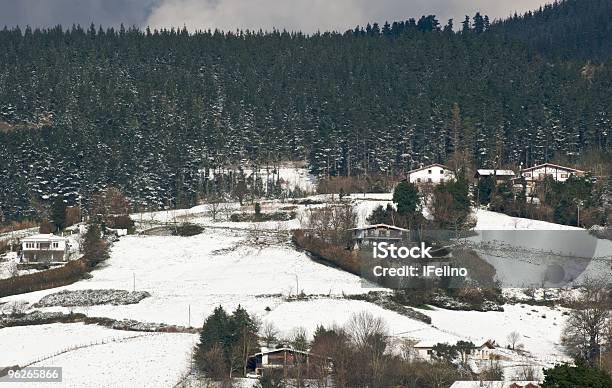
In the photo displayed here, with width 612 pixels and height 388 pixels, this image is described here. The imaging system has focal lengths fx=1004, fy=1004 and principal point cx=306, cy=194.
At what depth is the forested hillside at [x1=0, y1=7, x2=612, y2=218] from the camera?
106 meters

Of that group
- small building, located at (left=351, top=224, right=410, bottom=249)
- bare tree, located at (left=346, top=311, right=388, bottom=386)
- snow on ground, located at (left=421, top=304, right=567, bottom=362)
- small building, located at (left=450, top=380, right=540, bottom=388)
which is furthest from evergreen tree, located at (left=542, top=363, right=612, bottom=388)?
small building, located at (left=351, top=224, right=410, bottom=249)

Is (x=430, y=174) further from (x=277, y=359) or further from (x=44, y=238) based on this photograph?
(x=277, y=359)

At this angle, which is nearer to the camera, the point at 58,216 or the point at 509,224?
the point at 509,224

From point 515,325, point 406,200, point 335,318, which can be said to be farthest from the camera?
point 406,200

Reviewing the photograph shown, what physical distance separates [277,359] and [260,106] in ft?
264

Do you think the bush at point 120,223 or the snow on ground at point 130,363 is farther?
the bush at point 120,223

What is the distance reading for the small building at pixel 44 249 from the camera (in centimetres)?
7425

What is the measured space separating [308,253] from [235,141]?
46024 mm

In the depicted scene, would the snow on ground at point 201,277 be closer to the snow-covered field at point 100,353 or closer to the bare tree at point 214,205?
the snow-covered field at point 100,353

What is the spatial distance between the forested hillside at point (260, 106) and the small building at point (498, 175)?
38.0ft

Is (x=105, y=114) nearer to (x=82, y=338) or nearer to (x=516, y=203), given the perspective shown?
(x=516, y=203)

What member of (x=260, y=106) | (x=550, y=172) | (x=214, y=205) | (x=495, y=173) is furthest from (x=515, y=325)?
(x=260, y=106)

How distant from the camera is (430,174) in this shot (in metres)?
96.6

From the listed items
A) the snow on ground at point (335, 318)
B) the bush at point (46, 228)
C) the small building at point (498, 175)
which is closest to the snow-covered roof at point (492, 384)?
the snow on ground at point (335, 318)
